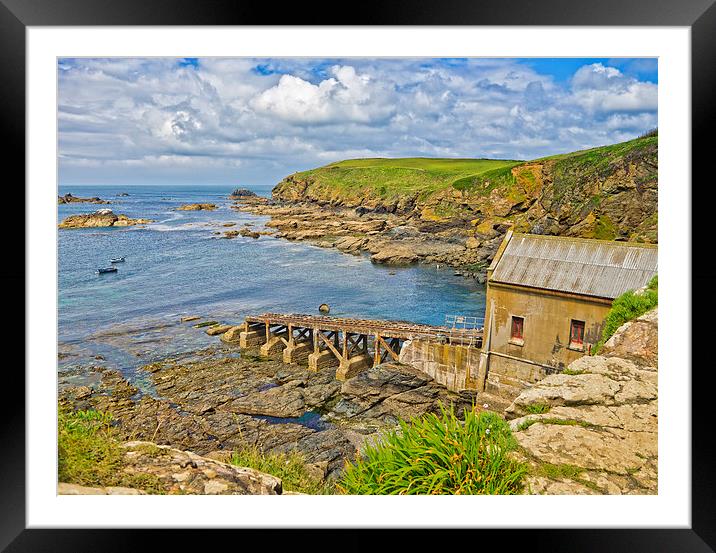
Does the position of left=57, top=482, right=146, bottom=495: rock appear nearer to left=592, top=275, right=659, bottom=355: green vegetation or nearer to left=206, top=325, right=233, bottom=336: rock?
left=592, top=275, right=659, bottom=355: green vegetation

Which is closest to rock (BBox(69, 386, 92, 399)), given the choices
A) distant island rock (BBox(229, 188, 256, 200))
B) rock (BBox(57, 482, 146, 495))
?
distant island rock (BBox(229, 188, 256, 200))

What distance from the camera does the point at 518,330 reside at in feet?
28.7

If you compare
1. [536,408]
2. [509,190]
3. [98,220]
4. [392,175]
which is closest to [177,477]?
[536,408]

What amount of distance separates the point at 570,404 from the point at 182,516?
343cm

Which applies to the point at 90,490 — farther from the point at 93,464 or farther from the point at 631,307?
the point at 631,307

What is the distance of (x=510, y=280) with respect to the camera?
28.0 feet

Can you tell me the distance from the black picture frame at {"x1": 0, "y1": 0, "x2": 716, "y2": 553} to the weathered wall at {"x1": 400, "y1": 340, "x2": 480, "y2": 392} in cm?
669

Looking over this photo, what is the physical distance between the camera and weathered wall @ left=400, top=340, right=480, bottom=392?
418 inches

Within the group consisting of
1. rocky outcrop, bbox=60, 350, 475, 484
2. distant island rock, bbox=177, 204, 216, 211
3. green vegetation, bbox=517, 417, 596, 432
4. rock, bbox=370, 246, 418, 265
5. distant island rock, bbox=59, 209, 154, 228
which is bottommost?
rocky outcrop, bbox=60, 350, 475, 484

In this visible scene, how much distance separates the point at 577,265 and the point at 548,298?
692 millimetres
